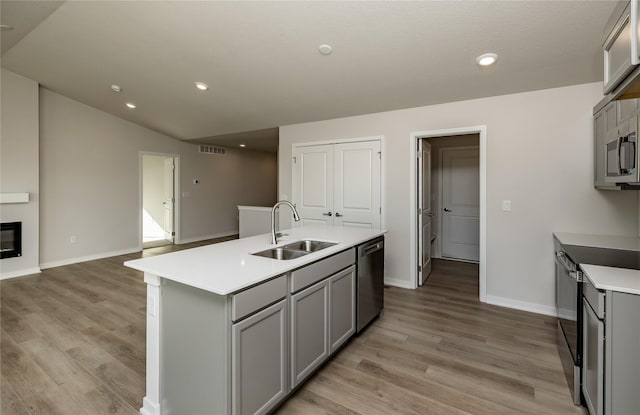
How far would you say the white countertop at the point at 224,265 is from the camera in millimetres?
1532

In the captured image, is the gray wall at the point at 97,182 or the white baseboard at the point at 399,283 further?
the gray wall at the point at 97,182

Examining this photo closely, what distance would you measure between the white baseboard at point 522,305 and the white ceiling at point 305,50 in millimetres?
2372

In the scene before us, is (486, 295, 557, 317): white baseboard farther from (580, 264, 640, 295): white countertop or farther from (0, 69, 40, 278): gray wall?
(0, 69, 40, 278): gray wall

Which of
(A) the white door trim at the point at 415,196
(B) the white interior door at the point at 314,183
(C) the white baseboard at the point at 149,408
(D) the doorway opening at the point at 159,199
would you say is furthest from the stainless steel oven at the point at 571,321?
(D) the doorway opening at the point at 159,199

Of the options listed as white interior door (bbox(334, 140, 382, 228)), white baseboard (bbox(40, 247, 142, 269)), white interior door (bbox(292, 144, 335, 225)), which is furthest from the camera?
white baseboard (bbox(40, 247, 142, 269))

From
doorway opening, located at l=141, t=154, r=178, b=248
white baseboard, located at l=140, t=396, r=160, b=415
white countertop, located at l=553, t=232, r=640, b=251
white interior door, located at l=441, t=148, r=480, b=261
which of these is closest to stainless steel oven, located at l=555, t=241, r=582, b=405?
white countertop, located at l=553, t=232, r=640, b=251

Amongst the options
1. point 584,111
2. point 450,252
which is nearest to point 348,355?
point 584,111

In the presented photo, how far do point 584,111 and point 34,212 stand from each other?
24.7ft

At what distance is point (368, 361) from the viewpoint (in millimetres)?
2406

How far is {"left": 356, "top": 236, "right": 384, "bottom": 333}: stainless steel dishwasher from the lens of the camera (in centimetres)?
276

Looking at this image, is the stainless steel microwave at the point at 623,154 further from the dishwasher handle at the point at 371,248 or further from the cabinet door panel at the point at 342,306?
the cabinet door panel at the point at 342,306

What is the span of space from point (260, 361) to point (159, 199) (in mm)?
7496

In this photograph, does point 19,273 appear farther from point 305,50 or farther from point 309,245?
A: point 305,50

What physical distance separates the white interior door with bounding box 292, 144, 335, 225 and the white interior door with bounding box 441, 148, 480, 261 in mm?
2402
